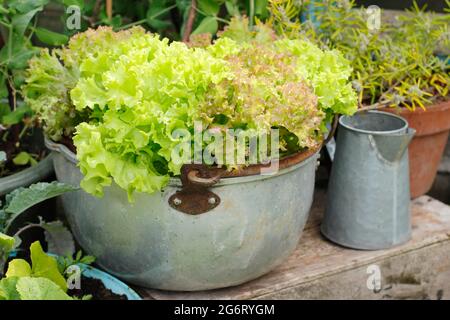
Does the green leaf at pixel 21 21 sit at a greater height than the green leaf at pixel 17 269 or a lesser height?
greater

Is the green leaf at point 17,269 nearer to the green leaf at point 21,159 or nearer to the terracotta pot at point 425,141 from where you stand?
the green leaf at point 21,159

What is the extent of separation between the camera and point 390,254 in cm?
Answer: 194

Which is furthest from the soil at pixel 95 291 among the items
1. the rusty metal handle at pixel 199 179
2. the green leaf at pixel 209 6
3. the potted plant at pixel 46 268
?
the green leaf at pixel 209 6

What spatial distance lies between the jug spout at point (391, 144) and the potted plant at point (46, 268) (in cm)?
73

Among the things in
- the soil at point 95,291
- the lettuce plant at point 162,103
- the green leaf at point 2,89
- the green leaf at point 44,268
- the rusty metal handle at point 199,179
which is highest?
the lettuce plant at point 162,103

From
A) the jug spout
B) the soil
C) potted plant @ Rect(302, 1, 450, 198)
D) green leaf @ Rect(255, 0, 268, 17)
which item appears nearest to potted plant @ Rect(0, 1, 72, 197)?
the soil

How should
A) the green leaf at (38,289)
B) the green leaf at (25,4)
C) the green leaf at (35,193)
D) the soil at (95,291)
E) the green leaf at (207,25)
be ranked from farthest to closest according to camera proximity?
the green leaf at (207,25)
the green leaf at (25,4)
the soil at (95,291)
the green leaf at (35,193)
the green leaf at (38,289)

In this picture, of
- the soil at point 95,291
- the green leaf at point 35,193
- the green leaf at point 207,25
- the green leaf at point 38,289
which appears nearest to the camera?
the green leaf at point 38,289

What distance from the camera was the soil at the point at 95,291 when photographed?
165 centimetres

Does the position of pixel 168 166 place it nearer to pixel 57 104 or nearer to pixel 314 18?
pixel 57 104

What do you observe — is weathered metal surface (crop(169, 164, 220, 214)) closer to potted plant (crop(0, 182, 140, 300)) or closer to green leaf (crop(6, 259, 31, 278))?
potted plant (crop(0, 182, 140, 300))

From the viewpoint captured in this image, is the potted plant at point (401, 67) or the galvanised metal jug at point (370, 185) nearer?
the galvanised metal jug at point (370, 185)
